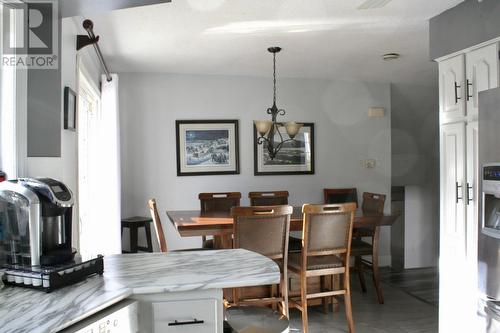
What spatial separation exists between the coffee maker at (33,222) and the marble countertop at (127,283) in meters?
0.12

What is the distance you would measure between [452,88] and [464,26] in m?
0.41

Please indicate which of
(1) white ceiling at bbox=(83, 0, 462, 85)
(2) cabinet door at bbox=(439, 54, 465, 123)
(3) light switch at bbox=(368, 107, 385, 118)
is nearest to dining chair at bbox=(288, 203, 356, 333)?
(2) cabinet door at bbox=(439, 54, 465, 123)

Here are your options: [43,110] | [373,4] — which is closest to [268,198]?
[373,4]

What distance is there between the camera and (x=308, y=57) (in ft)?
13.3

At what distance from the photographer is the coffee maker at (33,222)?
1368 mm

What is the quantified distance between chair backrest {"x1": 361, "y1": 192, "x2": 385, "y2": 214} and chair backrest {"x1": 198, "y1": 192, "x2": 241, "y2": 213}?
1.35m

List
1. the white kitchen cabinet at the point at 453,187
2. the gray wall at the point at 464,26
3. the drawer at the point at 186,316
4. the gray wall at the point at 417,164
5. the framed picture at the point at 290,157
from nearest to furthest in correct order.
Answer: the drawer at the point at 186,316
the gray wall at the point at 464,26
the white kitchen cabinet at the point at 453,187
the framed picture at the point at 290,157
the gray wall at the point at 417,164

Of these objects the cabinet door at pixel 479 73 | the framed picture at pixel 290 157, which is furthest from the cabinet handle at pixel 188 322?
the framed picture at pixel 290 157

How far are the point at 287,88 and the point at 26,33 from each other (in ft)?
11.9

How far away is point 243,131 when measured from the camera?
495 cm

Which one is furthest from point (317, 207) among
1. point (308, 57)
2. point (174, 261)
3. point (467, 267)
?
point (308, 57)

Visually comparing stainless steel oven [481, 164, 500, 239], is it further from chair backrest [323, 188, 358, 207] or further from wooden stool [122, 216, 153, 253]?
wooden stool [122, 216, 153, 253]

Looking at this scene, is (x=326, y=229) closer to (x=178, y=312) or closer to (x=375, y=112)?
(x=178, y=312)

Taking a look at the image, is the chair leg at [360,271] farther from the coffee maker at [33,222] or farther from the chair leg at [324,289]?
the coffee maker at [33,222]
